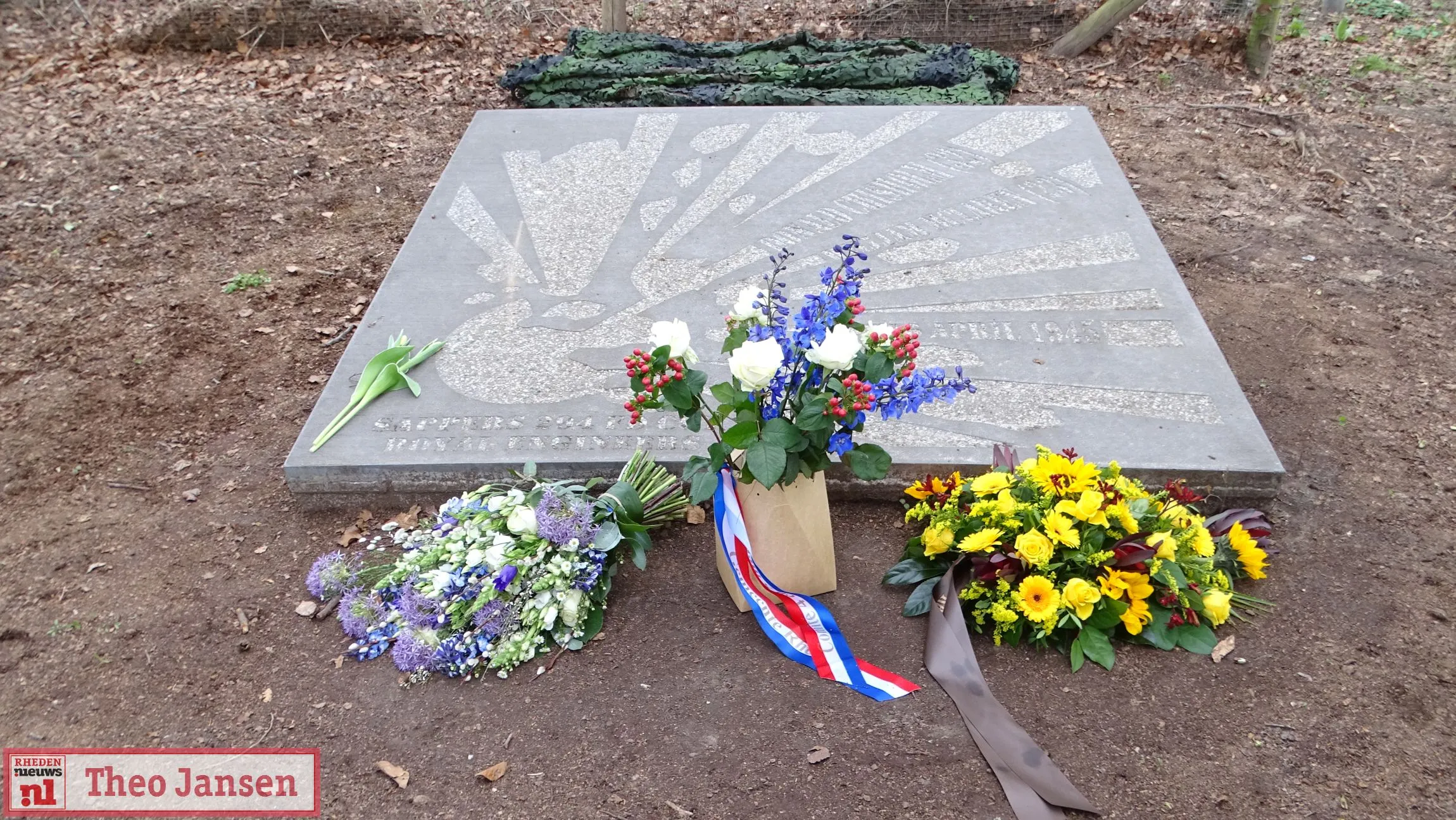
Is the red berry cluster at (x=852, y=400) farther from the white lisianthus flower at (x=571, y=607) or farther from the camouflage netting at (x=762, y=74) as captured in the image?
the camouflage netting at (x=762, y=74)

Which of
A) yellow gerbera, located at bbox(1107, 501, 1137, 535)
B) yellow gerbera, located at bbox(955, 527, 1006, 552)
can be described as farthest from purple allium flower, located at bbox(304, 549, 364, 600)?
yellow gerbera, located at bbox(1107, 501, 1137, 535)

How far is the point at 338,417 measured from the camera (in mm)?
2918

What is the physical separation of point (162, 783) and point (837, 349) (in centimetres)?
176

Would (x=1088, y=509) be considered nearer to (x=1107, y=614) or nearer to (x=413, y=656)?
(x=1107, y=614)

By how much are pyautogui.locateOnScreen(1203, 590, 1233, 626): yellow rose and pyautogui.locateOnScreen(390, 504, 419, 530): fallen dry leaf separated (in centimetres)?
208

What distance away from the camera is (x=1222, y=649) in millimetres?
2469

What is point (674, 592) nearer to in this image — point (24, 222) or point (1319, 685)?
point (1319, 685)

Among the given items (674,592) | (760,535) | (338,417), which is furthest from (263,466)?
(760,535)

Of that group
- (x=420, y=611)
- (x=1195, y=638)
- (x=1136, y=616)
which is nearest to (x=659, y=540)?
(x=420, y=611)

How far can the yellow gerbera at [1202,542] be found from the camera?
2.47 meters

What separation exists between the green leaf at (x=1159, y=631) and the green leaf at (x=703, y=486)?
42.8 inches

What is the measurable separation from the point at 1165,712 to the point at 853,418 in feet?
3.25

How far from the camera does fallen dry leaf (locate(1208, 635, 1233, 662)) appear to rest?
2.45 meters

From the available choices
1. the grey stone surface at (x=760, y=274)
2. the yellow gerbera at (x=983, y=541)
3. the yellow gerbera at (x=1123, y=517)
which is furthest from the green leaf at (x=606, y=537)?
the yellow gerbera at (x=1123, y=517)
